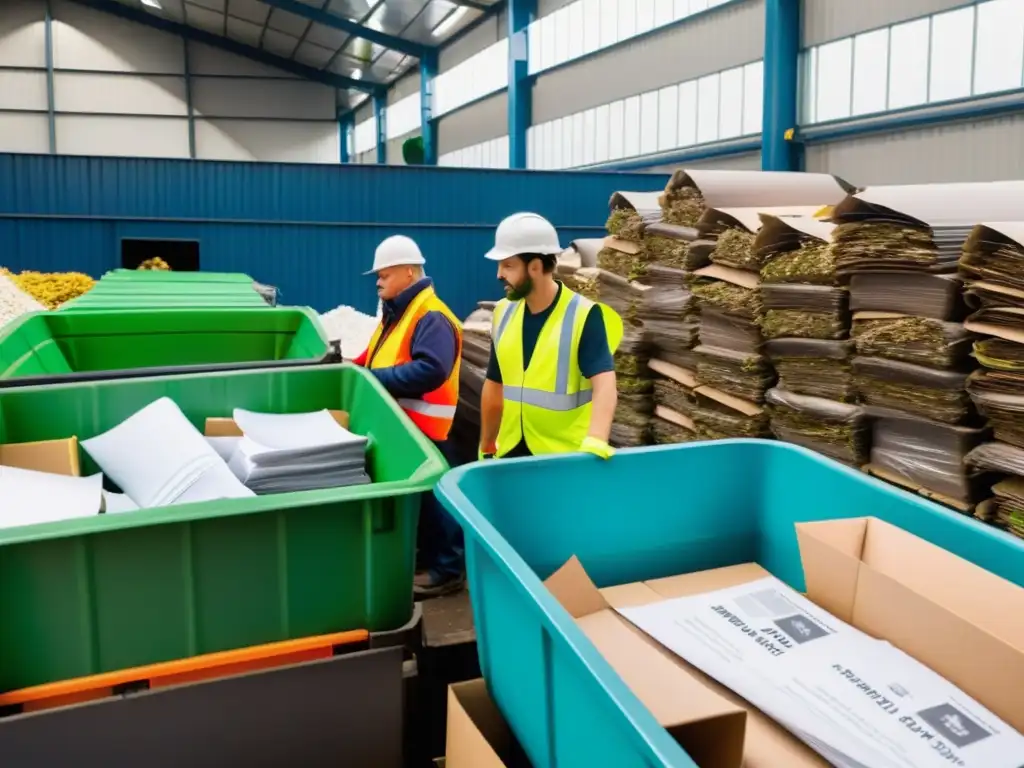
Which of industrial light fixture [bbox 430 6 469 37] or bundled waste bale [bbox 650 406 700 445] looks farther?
industrial light fixture [bbox 430 6 469 37]

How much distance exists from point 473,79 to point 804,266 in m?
15.6

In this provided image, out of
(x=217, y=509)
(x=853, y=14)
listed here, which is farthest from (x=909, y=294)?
(x=853, y=14)

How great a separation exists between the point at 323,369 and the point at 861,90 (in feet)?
26.7

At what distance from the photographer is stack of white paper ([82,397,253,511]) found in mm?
1724

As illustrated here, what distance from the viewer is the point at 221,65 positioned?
22750 mm

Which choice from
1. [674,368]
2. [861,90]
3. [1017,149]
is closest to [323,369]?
[674,368]

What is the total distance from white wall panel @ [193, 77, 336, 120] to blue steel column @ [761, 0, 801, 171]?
17154 millimetres

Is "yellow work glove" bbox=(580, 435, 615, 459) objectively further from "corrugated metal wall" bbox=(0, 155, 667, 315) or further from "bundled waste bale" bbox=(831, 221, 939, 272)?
"corrugated metal wall" bbox=(0, 155, 667, 315)

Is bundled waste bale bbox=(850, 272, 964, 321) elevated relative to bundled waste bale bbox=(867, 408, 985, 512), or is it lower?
elevated

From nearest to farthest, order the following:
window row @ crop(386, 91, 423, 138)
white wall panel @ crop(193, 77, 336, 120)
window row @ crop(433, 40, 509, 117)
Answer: window row @ crop(433, 40, 509, 117) → window row @ crop(386, 91, 423, 138) → white wall panel @ crop(193, 77, 336, 120)

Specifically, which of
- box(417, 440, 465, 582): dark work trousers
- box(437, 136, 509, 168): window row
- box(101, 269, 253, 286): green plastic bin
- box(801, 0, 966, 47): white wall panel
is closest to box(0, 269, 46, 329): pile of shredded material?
box(101, 269, 253, 286): green plastic bin

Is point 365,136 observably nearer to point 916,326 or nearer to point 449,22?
point 449,22

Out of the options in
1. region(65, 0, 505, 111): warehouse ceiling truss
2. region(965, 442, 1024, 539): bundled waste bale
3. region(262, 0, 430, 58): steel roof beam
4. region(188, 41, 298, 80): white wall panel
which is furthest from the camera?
region(188, 41, 298, 80): white wall panel

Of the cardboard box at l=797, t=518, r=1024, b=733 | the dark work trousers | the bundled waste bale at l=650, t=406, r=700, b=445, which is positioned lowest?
the dark work trousers
